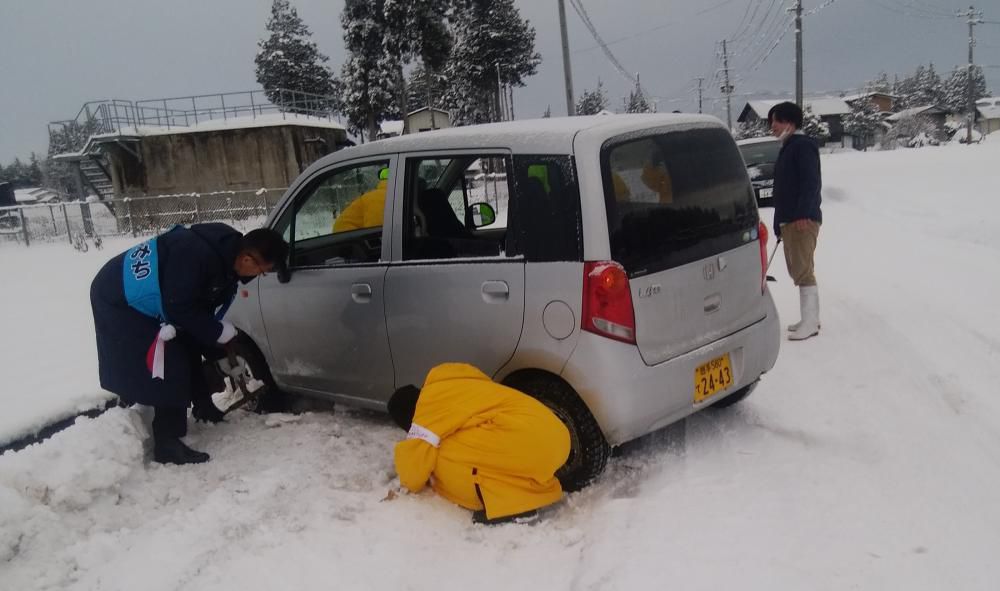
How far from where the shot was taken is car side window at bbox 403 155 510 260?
3.68 metres

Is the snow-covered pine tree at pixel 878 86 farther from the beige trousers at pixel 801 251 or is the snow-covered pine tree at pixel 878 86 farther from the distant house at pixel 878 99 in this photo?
the beige trousers at pixel 801 251

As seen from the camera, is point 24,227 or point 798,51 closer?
point 24,227

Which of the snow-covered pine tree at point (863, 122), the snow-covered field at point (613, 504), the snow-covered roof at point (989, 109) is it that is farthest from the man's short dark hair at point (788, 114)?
the snow-covered roof at point (989, 109)

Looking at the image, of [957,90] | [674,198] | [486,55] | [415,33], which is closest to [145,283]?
[674,198]

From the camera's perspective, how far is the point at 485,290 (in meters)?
3.54

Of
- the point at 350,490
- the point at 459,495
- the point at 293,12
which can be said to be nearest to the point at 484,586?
the point at 459,495

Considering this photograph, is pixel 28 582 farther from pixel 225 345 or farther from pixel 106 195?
pixel 106 195

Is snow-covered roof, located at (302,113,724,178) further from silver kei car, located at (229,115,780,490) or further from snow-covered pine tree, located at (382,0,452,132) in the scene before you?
snow-covered pine tree, located at (382,0,452,132)

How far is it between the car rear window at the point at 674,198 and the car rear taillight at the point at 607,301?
7 cm

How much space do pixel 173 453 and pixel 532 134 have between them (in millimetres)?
2678

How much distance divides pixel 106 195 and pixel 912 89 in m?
124

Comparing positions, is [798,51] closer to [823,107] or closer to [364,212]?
[364,212]

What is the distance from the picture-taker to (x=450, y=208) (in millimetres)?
4312

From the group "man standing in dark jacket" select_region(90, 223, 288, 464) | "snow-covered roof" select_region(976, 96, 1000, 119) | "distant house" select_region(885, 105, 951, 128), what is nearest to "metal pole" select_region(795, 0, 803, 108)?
"man standing in dark jacket" select_region(90, 223, 288, 464)
